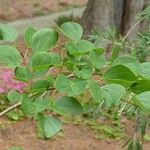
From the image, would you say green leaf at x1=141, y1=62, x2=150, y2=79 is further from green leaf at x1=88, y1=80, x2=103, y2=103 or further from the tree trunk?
the tree trunk

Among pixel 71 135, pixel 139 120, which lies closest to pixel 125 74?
pixel 139 120

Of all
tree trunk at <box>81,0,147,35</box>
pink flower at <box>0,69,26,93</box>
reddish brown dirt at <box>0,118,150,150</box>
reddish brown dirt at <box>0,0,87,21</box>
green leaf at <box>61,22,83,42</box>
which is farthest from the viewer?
reddish brown dirt at <box>0,0,87,21</box>

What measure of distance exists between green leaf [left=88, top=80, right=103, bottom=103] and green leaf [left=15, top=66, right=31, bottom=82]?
11 centimetres

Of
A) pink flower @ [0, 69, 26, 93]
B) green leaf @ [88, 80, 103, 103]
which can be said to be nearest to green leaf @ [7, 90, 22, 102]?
green leaf @ [88, 80, 103, 103]

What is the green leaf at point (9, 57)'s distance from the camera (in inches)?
37.1

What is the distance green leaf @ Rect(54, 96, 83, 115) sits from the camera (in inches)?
35.9

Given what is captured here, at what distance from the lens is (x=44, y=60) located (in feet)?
3.05

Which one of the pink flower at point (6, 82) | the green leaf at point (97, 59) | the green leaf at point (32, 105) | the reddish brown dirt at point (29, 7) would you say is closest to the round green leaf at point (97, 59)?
the green leaf at point (97, 59)

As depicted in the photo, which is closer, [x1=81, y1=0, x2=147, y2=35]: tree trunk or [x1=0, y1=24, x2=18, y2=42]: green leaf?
[x1=0, y1=24, x2=18, y2=42]: green leaf

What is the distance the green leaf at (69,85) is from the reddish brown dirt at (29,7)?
325 inches

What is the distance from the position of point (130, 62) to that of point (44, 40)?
169mm

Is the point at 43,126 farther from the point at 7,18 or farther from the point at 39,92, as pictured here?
the point at 7,18

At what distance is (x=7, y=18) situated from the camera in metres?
9.05

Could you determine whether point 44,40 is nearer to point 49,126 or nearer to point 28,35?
point 28,35
